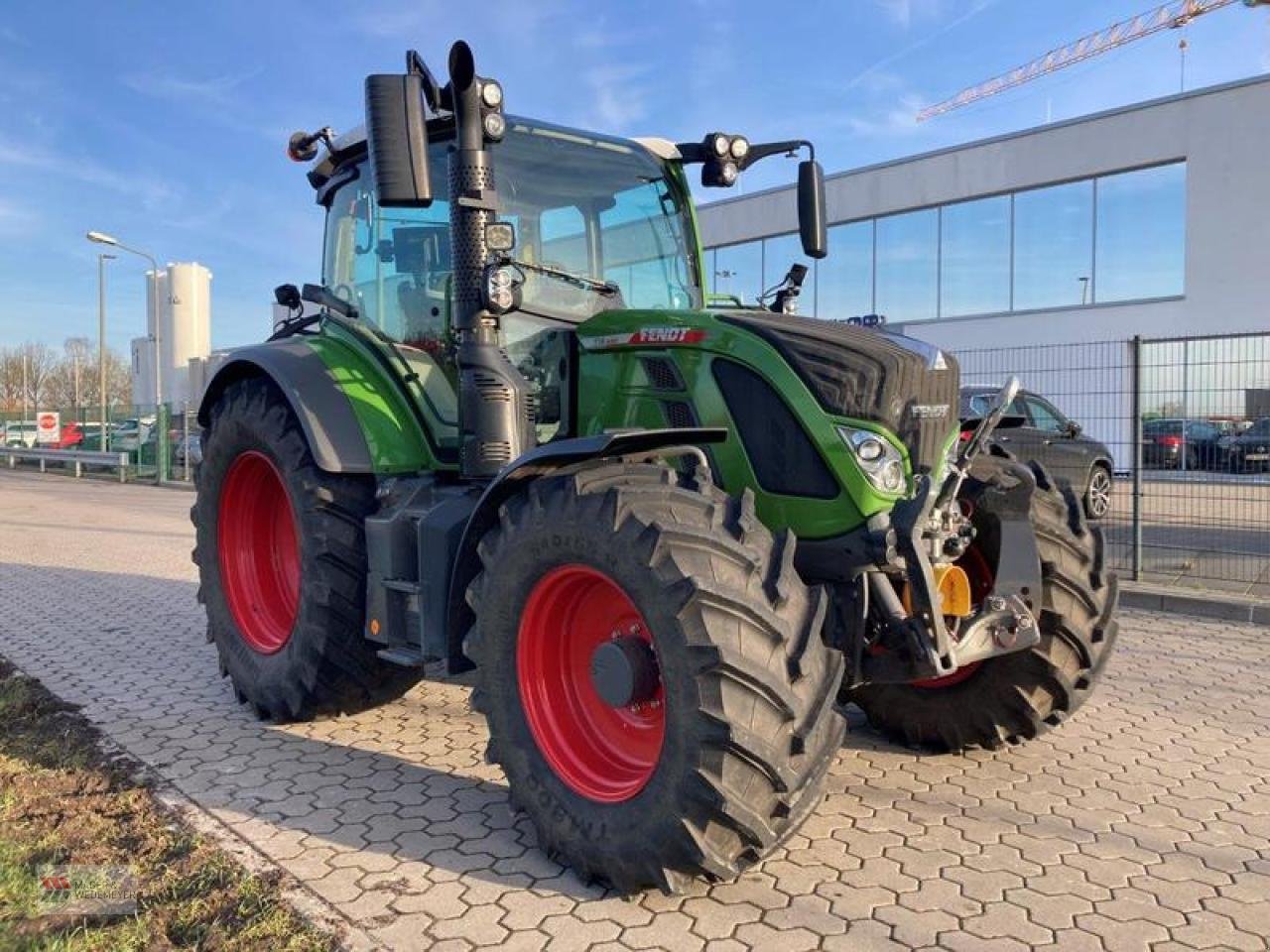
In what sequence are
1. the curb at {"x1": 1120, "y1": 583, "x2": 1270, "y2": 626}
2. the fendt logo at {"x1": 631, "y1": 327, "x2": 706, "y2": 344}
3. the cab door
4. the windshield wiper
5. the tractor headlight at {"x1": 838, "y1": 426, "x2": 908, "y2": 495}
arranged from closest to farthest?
the tractor headlight at {"x1": 838, "y1": 426, "x2": 908, "y2": 495}, the fendt logo at {"x1": 631, "y1": 327, "x2": 706, "y2": 344}, the windshield wiper, the curb at {"x1": 1120, "y1": 583, "x2": 1270, "y2": 626}, the cab door

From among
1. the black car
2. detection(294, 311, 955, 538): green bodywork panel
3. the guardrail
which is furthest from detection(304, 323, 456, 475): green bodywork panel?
the guardrail

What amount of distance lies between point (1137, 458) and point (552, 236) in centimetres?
662

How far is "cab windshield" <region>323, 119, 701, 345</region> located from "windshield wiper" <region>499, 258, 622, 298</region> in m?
0.02

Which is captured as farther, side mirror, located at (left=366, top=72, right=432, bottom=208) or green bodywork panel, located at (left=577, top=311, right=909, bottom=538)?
side mirror, located at (left=366, top=72, right=432, bottom=208)

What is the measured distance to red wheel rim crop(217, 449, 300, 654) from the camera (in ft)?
17.4

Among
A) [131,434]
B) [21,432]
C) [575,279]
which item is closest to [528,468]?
[575,279]

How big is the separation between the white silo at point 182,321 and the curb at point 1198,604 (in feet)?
110

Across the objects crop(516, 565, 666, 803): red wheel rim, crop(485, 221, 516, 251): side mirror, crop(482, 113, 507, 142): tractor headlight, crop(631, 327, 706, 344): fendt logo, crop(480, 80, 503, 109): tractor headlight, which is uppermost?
crop(480, 80, 503, 109): tractor headlight

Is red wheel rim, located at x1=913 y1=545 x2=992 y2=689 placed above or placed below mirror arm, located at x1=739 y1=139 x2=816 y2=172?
below

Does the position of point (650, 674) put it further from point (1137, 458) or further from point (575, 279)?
point (1137, 458)

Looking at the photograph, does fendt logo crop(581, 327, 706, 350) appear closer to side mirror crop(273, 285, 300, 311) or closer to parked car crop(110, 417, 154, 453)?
side mirror crop(273, 285, 300, 311)

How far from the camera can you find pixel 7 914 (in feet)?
9.98

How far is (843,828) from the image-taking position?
3.68m

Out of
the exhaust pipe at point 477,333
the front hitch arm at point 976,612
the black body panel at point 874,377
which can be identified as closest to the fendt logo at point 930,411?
the black body panel at point 874,377
